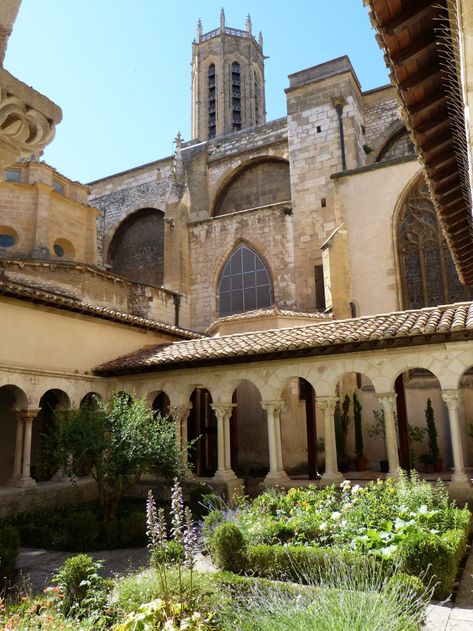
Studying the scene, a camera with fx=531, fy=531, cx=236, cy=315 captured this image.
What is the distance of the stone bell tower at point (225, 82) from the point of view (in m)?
39.9

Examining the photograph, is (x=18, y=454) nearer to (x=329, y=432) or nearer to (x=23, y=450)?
(x=23, y=450)

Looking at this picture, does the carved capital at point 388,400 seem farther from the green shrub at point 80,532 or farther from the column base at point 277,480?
the green shrub at point 80,532

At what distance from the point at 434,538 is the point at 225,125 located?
122 ft

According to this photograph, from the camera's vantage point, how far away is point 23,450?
10992 mm

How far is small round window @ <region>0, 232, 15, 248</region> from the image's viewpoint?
19781 millimetres

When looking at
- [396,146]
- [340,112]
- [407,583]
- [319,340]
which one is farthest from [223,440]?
[396,146]

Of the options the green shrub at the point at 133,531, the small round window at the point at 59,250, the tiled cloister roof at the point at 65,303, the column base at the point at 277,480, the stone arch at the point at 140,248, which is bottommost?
the green shrub at the point at 133,531

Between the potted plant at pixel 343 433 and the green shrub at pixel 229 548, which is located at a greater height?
the potted plant at pixel 343 433

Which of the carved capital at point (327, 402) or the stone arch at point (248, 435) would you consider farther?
the stone arch at point (248, 435)

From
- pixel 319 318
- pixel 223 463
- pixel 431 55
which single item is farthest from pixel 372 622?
pixel 319 318

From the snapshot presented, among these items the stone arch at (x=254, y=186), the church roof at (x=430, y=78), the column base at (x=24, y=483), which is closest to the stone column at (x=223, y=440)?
the column base at (x=24, y=483)

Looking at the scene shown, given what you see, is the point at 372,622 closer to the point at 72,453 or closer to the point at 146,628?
the point at 146,628

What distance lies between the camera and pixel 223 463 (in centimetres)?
1183

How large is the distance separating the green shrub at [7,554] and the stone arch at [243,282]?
13377mm
